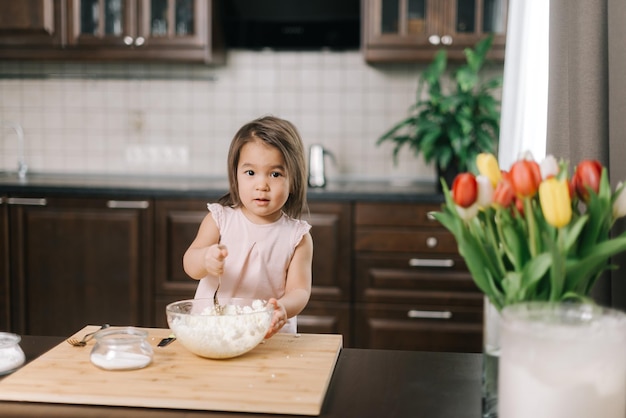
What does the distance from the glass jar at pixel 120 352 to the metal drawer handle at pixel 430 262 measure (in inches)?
81.6

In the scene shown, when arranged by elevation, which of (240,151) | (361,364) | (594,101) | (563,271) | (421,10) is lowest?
(361,364)

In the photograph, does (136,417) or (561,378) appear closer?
(561,378)

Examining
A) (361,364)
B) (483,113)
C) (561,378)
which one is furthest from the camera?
(483,113)

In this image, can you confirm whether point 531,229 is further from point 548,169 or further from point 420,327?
point 420,327

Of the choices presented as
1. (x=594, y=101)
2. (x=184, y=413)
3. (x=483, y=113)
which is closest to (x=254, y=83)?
(x=483, y=113)

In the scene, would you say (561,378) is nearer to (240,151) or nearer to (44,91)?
(240,151)

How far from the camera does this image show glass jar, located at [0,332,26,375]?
115cm

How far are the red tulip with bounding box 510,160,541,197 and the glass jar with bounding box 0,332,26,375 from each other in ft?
2.65

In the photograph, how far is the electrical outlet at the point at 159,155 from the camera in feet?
12.5

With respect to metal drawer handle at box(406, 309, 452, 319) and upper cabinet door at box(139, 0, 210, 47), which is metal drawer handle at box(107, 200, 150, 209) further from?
metal drawer handle at box(406, 309, 452, 319)

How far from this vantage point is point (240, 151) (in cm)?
168

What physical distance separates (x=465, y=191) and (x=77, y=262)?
2678 mm

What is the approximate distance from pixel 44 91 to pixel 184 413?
10.7 ft

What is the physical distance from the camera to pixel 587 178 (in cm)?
97
